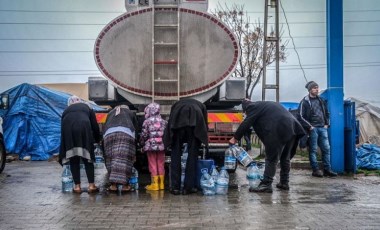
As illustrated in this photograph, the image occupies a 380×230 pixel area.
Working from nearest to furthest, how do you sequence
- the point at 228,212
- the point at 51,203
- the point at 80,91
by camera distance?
the point at 228,212
the point at 51,203
the point at 80,91

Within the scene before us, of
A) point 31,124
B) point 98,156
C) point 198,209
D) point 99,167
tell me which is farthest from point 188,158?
point 31,124

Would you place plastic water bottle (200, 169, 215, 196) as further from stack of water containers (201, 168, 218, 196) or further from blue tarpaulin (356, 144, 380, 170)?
blue tarpaulin (356, 144, 380, 170)

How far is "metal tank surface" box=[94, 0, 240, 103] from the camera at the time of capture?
9.29 metres

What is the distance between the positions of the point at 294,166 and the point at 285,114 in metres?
4.57

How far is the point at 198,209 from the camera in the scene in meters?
7.09

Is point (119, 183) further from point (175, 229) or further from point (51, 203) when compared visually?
point (175, 229)

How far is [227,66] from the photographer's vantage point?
30.8 feet

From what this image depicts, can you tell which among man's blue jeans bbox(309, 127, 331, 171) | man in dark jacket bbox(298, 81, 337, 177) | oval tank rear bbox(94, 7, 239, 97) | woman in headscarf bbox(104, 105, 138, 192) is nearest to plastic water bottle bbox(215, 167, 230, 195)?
woman in headscarf bbox(104, 105, 138, 192)

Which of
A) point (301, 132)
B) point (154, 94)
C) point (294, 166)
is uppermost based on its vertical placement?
point (154, 94)

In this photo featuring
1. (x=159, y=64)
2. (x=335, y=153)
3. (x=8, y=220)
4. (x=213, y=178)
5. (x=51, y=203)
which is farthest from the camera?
(x=335, y=153)

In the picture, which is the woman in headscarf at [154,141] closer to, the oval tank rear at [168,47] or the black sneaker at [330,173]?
the oval tank rear at [168,47]

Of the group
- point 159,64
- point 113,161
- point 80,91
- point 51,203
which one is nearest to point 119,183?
point 113,161

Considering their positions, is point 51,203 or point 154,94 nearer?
point 51,203

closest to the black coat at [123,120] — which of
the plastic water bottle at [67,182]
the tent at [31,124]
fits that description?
the plastic water bottle at [67,182]
